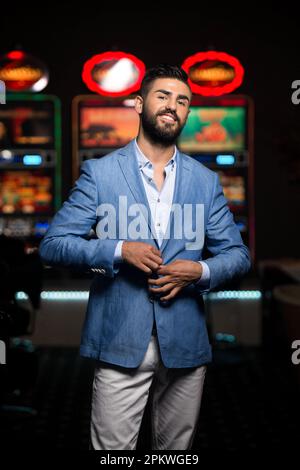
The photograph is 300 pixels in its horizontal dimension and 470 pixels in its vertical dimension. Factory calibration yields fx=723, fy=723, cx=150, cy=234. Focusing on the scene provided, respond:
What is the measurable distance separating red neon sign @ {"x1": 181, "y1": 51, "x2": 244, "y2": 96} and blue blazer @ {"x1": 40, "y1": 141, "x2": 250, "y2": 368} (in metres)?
3.76

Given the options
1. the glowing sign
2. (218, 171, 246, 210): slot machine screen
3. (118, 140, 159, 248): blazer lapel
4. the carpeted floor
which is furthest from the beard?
(218, 171, 246, 210): slot machine screen

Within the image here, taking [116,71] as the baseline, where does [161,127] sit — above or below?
below

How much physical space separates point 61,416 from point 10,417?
0.97 ft

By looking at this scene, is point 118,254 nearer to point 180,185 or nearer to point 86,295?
point 180,185

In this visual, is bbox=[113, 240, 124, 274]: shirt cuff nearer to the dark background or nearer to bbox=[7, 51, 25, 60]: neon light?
bbox=[7, 51, 25, 60]: neon light

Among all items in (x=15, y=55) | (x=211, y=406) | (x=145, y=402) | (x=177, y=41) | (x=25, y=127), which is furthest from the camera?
(x=177, y=41)

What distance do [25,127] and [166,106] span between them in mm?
4253

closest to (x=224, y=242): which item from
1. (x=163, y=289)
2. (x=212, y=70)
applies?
(x=163, y=289)

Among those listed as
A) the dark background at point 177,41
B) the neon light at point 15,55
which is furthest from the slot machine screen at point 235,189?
the neon light at point 15,55

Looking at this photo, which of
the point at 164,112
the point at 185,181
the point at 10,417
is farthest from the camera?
the point at 10,417

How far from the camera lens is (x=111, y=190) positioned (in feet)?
7.15

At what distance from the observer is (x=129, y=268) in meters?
2.19
